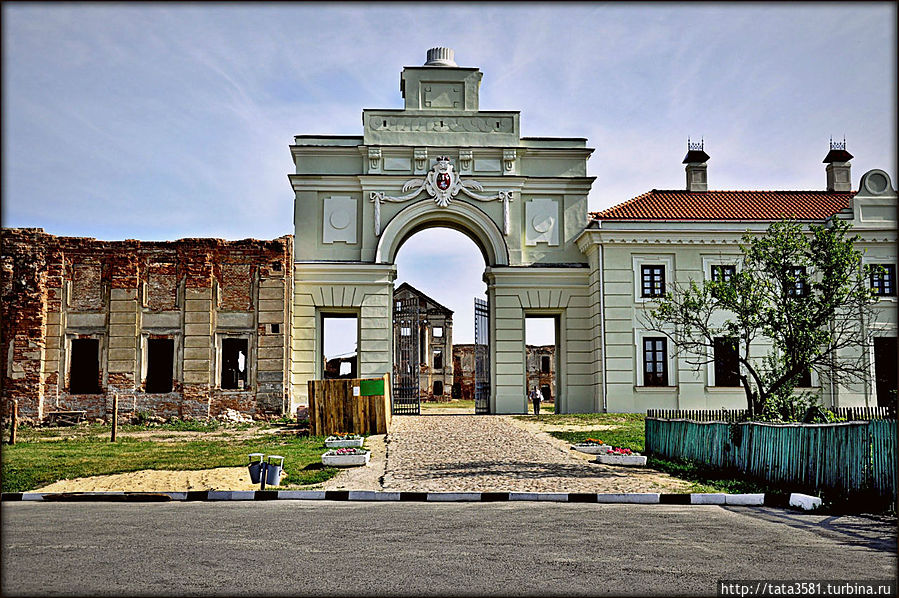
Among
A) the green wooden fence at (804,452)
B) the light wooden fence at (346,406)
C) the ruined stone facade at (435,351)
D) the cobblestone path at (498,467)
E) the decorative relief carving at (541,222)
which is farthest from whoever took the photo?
the ruined stone facade at (435,351)

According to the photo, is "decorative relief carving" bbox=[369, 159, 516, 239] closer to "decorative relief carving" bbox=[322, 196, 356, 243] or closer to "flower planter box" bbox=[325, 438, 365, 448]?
"decorative relief carving" bbox=[322, 196, 356, 243]

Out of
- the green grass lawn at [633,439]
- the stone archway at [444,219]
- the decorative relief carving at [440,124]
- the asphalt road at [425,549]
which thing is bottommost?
the green grass lawn at [633,439]

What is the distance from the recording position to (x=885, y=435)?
36.0 feet

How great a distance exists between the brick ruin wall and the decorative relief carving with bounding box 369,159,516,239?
4.95 m

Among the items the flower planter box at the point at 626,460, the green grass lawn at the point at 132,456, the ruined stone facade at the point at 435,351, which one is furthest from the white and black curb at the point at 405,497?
the ruined stone facade at the point at 435,351

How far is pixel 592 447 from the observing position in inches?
726

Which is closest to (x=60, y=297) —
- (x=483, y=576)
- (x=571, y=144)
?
(x=571, y=144)

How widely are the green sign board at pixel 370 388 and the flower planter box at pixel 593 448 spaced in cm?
586

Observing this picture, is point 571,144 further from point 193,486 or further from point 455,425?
point 193,486

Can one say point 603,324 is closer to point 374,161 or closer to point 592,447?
point 374,161

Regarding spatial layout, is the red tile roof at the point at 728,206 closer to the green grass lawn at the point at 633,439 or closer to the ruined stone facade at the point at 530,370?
the green grass lawn at the point at 633,439

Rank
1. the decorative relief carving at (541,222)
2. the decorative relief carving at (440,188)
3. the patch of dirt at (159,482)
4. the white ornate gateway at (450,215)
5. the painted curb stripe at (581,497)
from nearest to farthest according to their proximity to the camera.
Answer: the painted curb stripe at (581,497) → the patch of dirt at (159,482) → the white ornate gateway at (450,215) → the decorative relief carving at (440,188) → the decorative relief carving at (541,222)

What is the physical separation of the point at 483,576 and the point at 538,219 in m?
26.9

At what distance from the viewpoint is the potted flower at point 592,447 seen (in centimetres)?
1706
